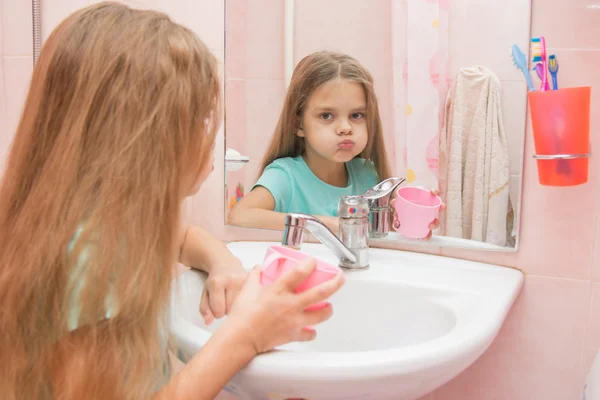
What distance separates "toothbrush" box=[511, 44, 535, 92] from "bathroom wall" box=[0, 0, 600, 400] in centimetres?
2

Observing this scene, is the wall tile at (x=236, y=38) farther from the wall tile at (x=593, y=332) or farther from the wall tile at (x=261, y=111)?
the wall tile at (x=593, y=332)

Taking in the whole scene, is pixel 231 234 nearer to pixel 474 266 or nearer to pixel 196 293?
pixel 196 293

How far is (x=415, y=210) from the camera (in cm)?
101

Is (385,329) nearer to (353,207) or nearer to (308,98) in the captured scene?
(353,207)

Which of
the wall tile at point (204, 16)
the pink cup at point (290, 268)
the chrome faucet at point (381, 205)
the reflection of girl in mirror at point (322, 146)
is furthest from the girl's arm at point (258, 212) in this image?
the pink cup at point (290, 268)

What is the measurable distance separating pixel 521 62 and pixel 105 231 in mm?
648

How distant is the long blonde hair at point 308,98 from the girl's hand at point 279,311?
419 mm

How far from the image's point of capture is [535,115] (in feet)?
2.83

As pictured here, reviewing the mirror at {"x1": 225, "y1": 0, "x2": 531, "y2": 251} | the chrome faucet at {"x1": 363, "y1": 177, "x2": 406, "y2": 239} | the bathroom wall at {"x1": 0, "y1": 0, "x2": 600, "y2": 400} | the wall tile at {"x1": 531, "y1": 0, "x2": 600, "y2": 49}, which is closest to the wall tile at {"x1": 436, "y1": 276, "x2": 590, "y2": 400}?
the bathroom wall at {"x1": 0, "y1": 0, "x2": 600, "y2": 400}

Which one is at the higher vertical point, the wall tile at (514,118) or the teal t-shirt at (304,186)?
the wall tile at (514,118)

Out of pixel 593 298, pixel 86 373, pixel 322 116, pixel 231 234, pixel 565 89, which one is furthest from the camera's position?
pixel 231 234

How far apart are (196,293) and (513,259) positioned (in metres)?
0.52

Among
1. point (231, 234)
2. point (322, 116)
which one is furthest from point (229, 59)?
point (231, 234)

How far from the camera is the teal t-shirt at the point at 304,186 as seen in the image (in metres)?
1.08
